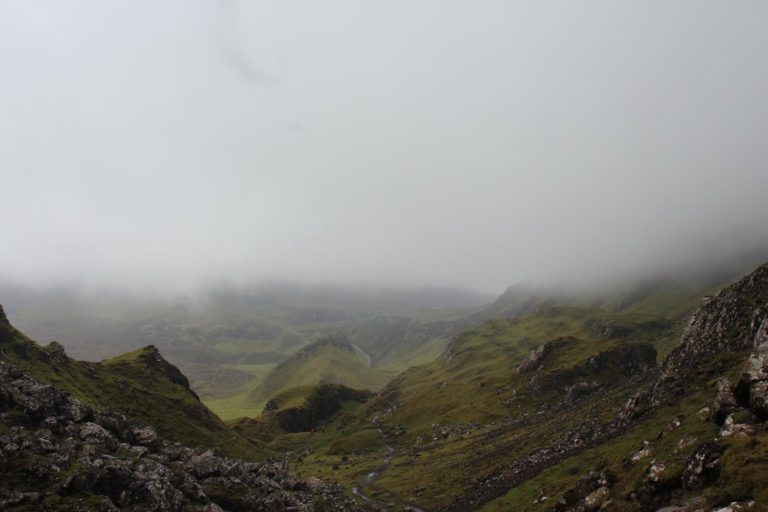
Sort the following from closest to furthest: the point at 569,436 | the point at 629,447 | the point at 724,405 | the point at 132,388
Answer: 1. the point at 724,405
2. the point at 629,447
3. the point at 569,436
4. the point at 132,388

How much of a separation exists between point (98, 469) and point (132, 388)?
10243 cm

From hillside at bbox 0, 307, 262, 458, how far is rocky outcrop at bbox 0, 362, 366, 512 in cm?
4442

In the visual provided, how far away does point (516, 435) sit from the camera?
497 feet

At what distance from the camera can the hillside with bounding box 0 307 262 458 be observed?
116 m

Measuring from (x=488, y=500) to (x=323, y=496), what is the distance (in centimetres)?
3214

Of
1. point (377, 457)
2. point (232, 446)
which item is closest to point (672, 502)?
point (232, 446)

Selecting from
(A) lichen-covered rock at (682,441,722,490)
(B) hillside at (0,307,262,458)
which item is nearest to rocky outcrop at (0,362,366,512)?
(B) hillside at (0,307,262,458)

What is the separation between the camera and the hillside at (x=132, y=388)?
116 m

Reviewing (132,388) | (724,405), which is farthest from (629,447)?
(132,388)

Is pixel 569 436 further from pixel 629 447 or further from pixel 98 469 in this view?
pixel 98 469

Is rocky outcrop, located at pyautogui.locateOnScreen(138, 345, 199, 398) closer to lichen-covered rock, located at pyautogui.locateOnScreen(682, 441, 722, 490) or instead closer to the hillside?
the hillside

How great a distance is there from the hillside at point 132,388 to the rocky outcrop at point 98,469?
44.4 m

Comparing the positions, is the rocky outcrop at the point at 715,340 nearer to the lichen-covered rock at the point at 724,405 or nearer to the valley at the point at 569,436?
the valley at the point at 569,436

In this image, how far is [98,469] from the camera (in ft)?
176
